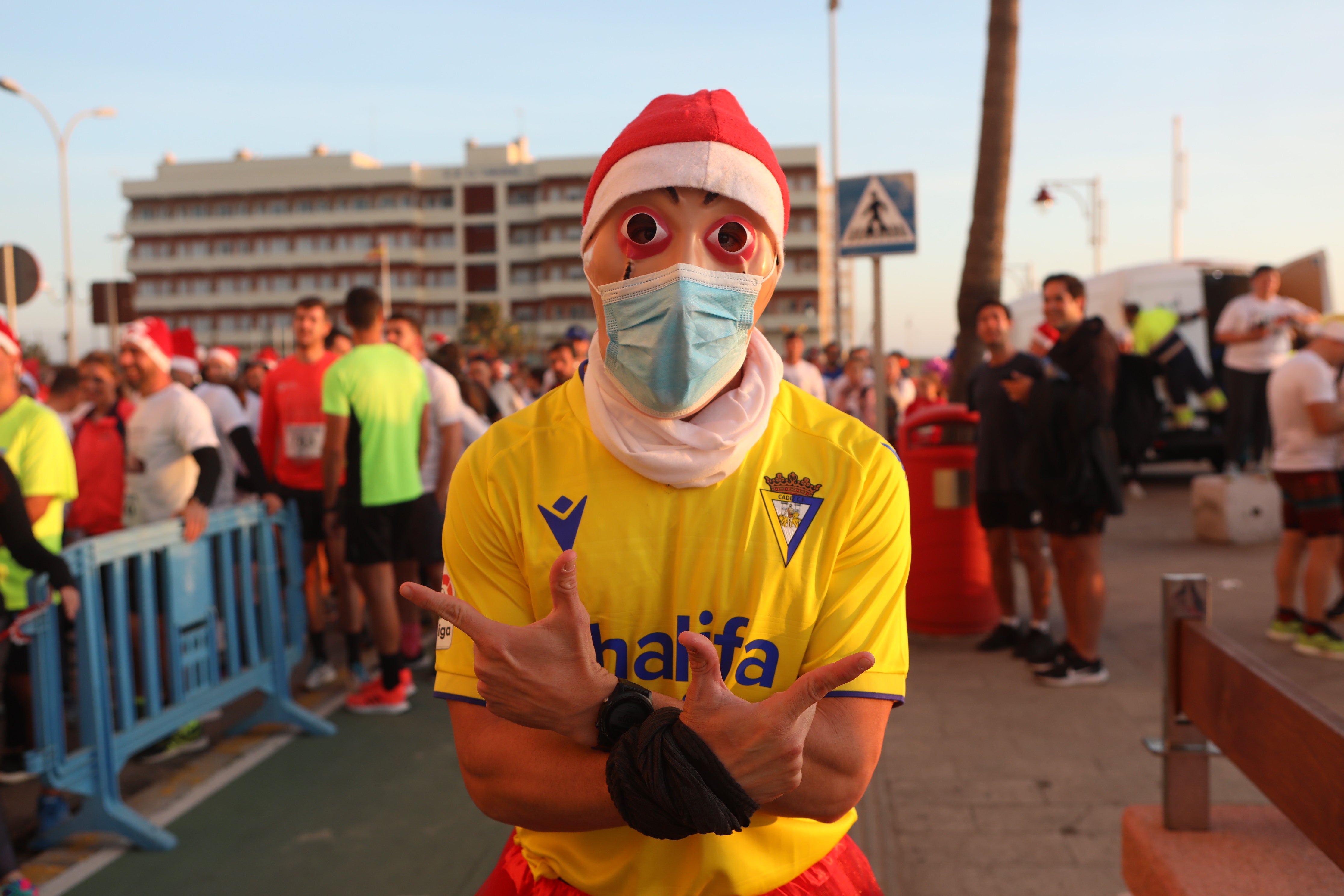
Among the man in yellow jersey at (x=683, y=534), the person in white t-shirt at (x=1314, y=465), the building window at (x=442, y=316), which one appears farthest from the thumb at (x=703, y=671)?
the building window at (x=442, y=316)

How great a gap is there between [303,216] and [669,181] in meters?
86.3

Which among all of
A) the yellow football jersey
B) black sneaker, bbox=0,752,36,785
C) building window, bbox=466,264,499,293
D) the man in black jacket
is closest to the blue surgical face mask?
the yellow football jersey

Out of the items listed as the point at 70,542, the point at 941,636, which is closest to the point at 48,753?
the point at 70,542

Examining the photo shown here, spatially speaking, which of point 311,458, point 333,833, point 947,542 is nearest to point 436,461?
point 311,458

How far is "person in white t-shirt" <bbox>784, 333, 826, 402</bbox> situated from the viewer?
10.3 metres

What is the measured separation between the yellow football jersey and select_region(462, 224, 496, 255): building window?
79394mm

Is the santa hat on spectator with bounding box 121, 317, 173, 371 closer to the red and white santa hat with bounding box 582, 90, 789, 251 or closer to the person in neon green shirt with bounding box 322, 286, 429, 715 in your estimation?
the person in neon green shirt with bounding box 322, 286, 429, 715

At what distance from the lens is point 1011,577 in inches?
256

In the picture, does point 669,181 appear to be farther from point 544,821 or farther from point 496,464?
→ point 544,821

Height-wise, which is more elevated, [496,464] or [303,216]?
[303,216]

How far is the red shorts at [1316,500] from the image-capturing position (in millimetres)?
5820

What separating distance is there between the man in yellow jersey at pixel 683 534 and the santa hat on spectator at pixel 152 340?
425cm

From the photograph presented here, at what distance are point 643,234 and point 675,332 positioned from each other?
0.17 metres

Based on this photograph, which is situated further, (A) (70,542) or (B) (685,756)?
(A) (70,542)
